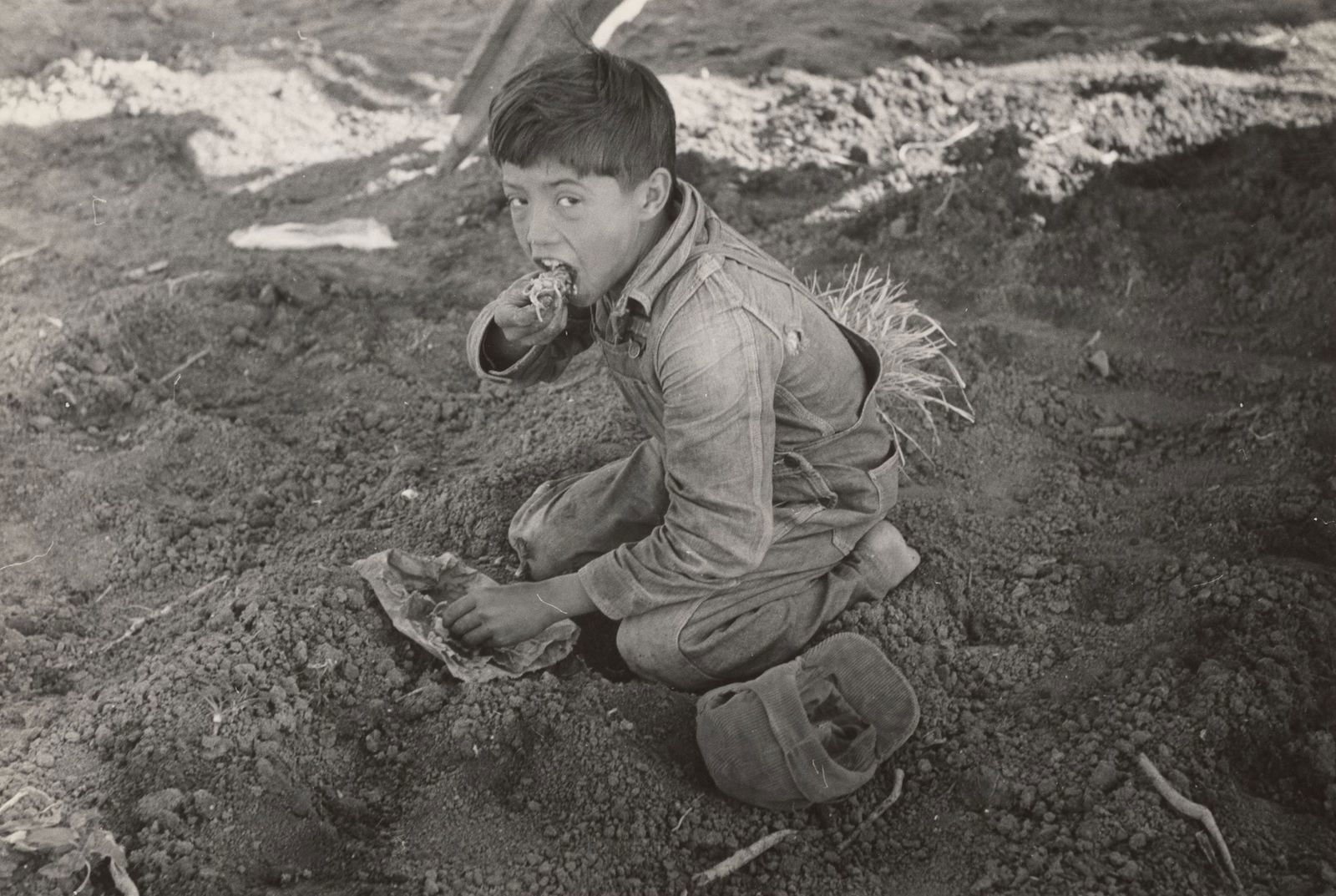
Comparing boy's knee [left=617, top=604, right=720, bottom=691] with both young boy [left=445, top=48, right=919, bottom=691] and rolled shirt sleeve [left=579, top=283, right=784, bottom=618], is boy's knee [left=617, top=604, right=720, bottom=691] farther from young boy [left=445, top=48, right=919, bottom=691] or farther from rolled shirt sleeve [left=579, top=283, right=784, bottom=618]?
rolled shirt sleeve [left=579, top=283, right=784, bottom=618]

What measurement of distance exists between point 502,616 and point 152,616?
2.92 feet

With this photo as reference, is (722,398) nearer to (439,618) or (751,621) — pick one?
(751,621)

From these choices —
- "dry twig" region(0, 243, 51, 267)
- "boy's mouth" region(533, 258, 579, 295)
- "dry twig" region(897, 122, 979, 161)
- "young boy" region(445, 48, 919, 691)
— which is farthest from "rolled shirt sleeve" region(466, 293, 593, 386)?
"dry twig" region(0, 243, 51, 267)

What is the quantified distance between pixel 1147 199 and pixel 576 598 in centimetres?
292

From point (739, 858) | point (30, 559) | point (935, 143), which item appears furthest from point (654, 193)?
point (935, 143)

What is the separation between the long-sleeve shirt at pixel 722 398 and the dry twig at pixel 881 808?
1.74 ft

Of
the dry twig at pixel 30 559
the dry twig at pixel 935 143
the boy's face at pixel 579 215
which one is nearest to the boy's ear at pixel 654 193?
the boy's face at pixel 579 215

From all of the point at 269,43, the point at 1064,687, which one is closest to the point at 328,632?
the point at 1064,687

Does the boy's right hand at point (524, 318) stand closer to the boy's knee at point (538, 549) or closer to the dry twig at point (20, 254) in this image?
the boy's knee at point (538, 549)

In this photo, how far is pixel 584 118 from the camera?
2.20 m

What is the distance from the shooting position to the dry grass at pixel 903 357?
3.35 meters

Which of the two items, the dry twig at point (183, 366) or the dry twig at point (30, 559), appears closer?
the dry twig at point (30, 559)

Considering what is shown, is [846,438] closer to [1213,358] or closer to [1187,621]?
[1187,621]

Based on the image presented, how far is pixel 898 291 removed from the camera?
3529mm
